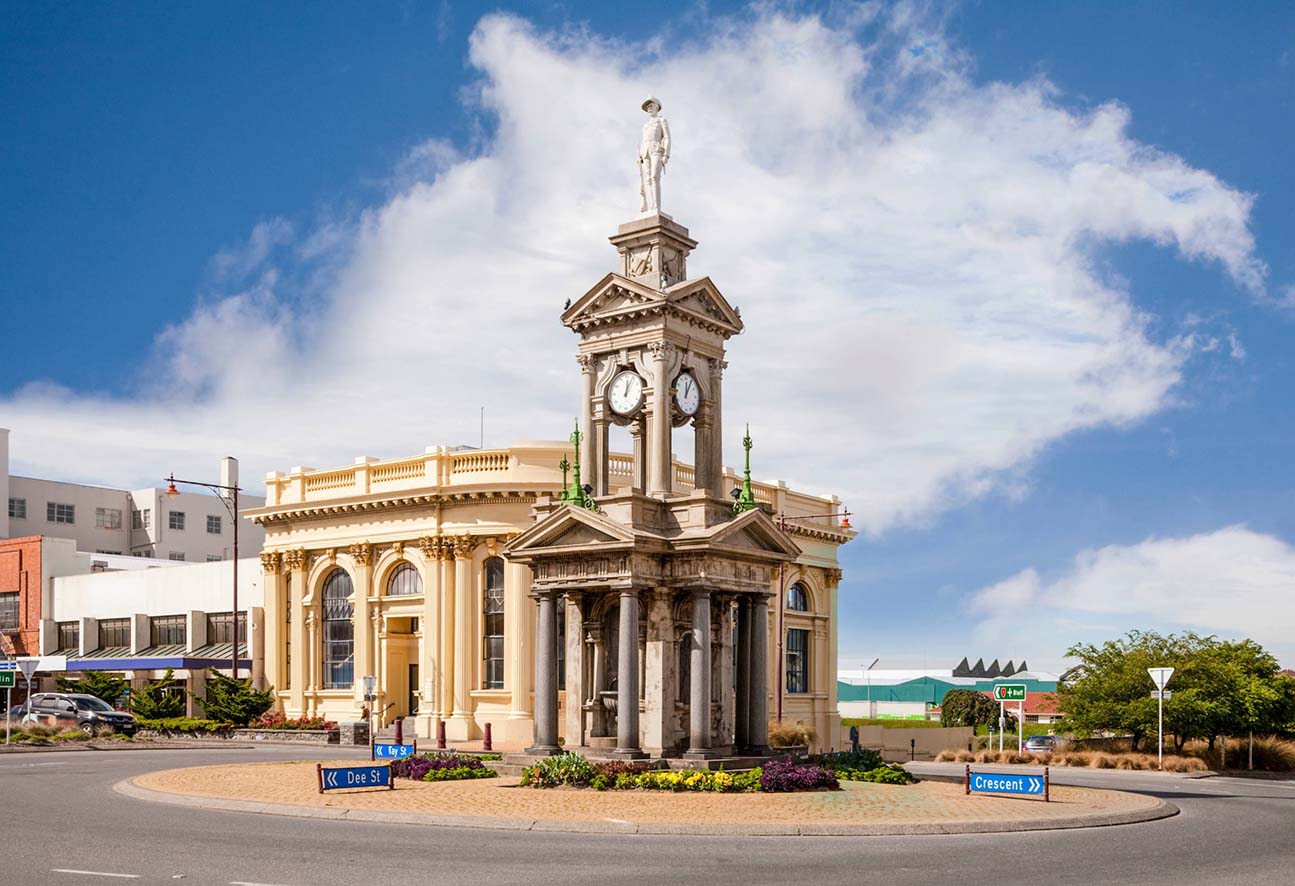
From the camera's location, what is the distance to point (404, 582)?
5600 centimetres

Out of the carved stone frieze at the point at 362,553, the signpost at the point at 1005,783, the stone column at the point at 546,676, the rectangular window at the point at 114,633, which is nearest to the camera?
the signpost at the point at 1005,783

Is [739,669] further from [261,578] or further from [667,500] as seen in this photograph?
[261,578]

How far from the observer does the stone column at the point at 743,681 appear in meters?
30.7

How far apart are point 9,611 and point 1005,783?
222ft

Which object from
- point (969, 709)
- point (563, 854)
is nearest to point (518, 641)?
point (563, 854)

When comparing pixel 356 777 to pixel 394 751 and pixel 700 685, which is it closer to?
pixel 394 751

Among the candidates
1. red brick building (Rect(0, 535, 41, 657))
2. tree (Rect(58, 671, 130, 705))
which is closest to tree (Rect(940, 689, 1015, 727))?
tree (Rect(58, 671, 130, 705))

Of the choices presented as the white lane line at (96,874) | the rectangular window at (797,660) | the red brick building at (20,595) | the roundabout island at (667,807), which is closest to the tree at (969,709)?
the rectangular window at (797,660)

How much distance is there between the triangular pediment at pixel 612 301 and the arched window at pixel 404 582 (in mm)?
25841

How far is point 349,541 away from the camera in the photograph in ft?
187

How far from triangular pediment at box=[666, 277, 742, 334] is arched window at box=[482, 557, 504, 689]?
22.8 metres

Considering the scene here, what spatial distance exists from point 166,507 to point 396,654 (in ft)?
140

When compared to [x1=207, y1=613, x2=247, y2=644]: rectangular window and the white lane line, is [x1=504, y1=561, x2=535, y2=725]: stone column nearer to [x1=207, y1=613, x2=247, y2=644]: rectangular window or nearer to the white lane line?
[x1=207, y1=613, x2=247, y2=644]: rectangular window

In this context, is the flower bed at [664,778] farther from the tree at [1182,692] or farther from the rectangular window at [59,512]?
the rectangular window at [59,512]
